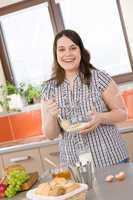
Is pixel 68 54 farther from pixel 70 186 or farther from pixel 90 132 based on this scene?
pixel 70 186

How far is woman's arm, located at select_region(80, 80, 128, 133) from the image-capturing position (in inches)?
74.4

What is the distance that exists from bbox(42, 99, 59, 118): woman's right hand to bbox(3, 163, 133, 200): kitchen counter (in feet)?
1.22

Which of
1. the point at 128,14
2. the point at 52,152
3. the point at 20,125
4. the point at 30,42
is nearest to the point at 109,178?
the point at 52,152

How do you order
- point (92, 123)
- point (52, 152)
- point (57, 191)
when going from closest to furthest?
point (57, 191)
point (92, 123)
point (52, 152)

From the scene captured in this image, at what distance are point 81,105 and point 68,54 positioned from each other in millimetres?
267

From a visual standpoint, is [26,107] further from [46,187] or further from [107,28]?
[46,187]

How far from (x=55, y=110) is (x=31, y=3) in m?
2.10

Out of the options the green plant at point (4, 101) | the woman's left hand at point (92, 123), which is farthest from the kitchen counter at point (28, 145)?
the woman's left hand at point (92, 123)

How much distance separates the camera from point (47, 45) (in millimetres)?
3840

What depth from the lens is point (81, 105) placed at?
79.0 inches

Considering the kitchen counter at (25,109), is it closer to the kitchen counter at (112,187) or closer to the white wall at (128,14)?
the white wall at (128,14)

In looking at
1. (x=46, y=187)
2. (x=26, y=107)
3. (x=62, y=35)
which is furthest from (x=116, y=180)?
(x=26, y=107)

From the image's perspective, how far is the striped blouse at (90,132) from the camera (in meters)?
1.95

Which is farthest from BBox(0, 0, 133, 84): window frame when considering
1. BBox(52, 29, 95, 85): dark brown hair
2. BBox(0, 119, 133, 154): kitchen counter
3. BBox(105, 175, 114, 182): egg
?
BBox(105, 175, 114, 182): egg
